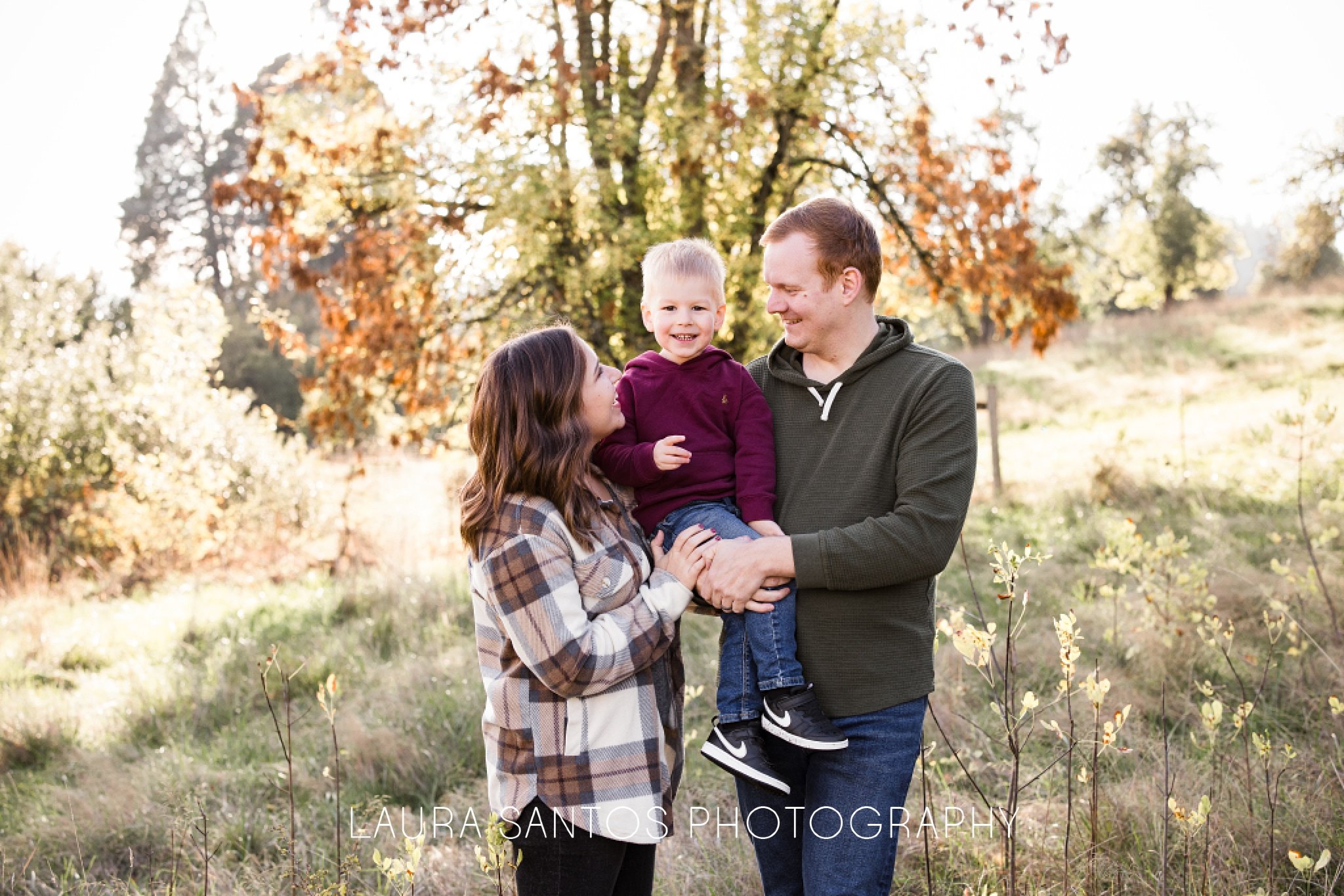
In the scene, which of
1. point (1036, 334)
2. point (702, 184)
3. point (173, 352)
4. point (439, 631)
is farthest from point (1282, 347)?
point (173, 352)

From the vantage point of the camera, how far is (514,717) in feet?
6.74

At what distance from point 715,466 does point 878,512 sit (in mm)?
423

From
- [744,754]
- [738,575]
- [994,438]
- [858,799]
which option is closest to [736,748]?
[744,754]

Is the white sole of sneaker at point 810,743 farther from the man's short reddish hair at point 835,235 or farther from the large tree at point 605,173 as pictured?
the large tree at point 605,173

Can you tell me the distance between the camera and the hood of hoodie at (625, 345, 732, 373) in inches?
97.3

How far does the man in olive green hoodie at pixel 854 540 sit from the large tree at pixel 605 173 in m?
4.23

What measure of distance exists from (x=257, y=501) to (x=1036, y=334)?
1005cm

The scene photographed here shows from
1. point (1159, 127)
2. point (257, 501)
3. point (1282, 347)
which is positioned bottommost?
point (257, 501)

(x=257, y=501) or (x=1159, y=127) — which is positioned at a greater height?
(x=1159, y=127)

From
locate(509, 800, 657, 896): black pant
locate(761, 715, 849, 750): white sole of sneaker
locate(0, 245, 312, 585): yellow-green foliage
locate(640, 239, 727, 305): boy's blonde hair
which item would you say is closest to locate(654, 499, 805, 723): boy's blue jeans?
locate(761, 715, 849, 750): white sole of sneaker

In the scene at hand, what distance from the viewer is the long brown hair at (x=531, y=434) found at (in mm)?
2053

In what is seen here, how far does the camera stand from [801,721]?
6.87 feet

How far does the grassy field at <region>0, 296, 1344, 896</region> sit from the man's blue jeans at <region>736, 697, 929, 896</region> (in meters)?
0.52

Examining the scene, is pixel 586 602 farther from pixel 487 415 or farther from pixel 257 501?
pixel 257 501
